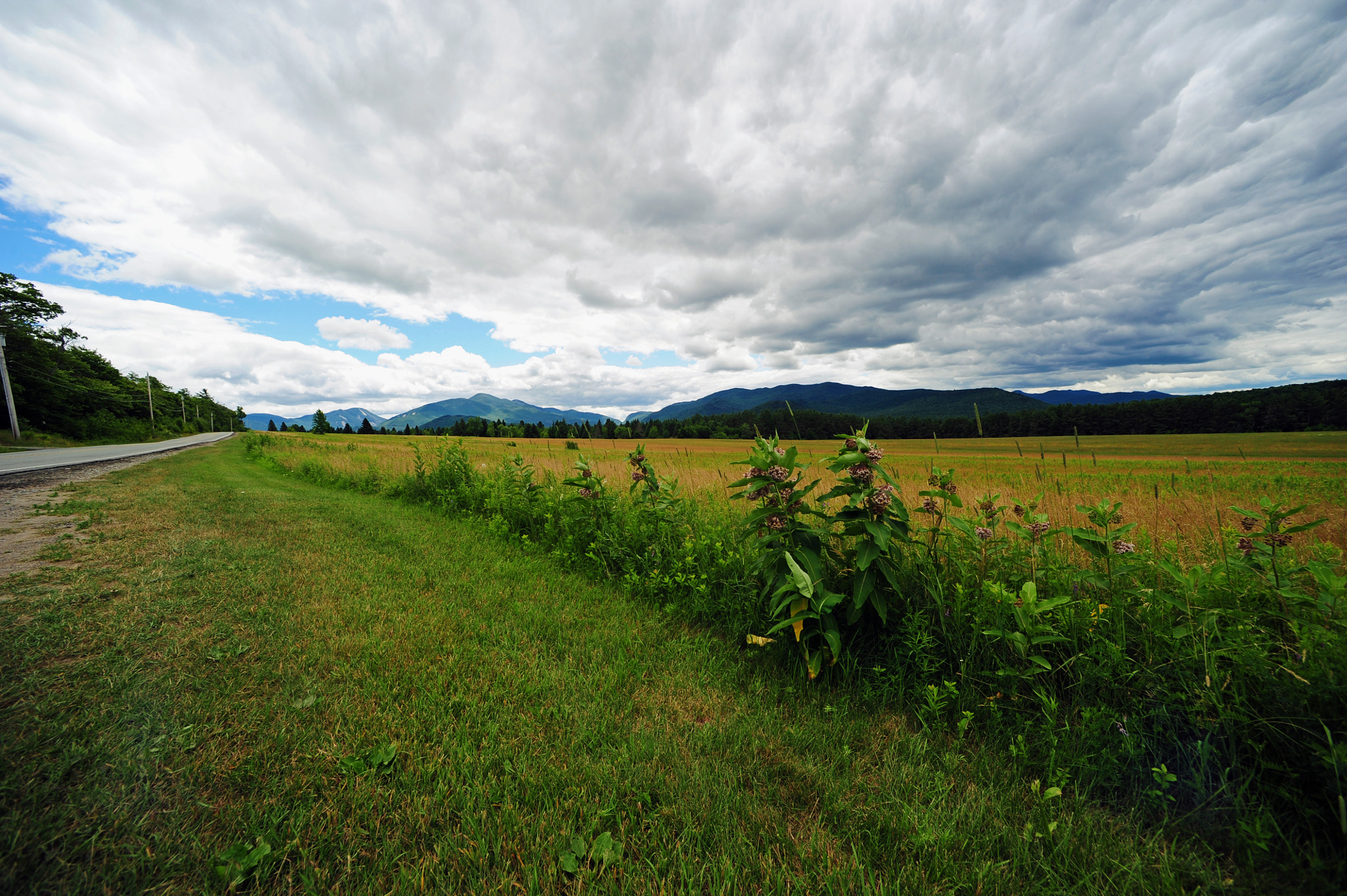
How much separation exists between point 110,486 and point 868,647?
14.7 meters

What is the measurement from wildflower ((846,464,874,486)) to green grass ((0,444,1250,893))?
1398mm

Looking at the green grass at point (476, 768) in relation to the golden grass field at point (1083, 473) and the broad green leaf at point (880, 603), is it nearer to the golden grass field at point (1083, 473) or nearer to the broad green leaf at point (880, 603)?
the broad green leaf at point (880, 603)

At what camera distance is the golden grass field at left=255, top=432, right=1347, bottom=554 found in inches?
208

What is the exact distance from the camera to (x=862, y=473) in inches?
119

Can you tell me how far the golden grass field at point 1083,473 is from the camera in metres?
5.29

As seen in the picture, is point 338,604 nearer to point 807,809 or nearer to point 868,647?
point 807,809

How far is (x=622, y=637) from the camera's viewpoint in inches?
141

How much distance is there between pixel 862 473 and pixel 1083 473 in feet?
53.5

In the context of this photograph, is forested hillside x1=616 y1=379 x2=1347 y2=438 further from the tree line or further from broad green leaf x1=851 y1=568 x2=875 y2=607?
broad green leaf x1=851 y1=568 x2=875 y2=607

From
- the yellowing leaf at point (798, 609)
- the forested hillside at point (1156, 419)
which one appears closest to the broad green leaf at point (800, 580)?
the yellowing leaf at point (798, 609)

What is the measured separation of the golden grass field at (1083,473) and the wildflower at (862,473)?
0.83 ft

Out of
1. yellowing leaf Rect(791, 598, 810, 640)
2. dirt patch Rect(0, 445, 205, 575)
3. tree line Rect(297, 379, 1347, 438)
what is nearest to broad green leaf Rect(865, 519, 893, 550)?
yellowing leaf Rect(791, 598, 810, 640)

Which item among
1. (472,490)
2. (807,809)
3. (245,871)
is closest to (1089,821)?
(807,809)

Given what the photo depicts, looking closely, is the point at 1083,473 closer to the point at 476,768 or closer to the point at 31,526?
the point at 476,768
